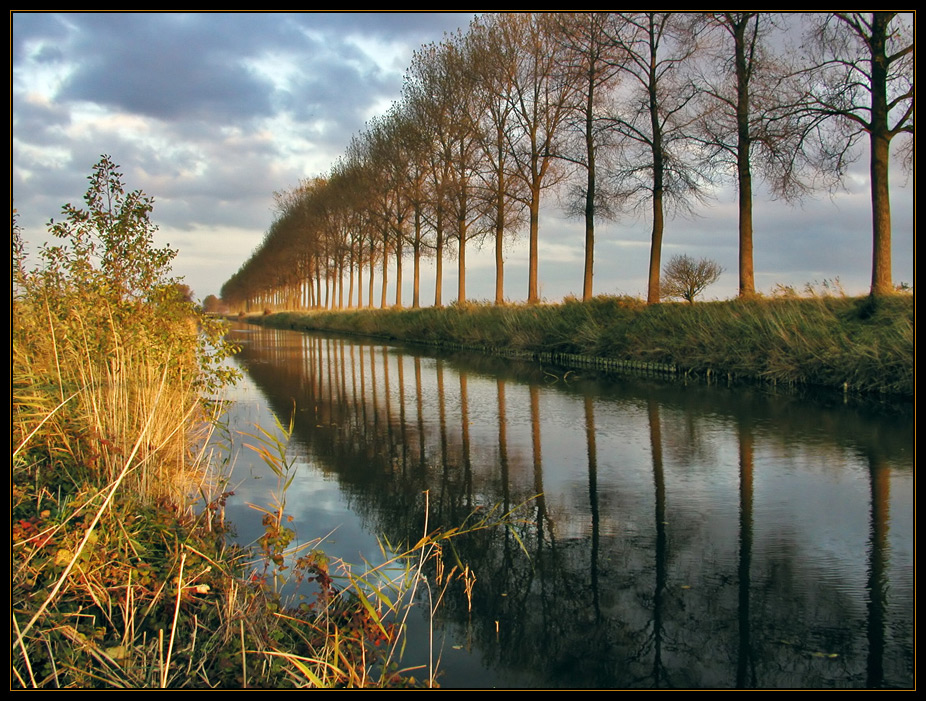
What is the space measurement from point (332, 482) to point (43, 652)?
4075 mm

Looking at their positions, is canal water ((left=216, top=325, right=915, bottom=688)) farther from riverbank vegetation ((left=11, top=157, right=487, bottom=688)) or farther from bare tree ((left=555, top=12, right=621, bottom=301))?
bare tree ((left=555, top=12, right=621, bottom=301))

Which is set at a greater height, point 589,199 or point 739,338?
point 589,199

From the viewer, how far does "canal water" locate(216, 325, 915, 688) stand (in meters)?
3.64

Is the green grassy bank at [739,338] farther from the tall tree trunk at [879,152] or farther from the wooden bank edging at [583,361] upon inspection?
the tall tree trunk at [879,152]

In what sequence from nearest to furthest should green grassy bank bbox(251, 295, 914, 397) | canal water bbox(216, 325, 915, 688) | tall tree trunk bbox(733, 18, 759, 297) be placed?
canal water bbox(216, 325, 915, 688)
green grassy bank bbox(251, 295, 914, 397)
tall tree trunk bbox(733, 18, 759, 297)

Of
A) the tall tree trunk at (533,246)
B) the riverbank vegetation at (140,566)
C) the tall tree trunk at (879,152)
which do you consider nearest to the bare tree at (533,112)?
the tall tree trunk at (533,246)

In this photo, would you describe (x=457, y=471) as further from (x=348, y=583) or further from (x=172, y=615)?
(x=172, y=615)

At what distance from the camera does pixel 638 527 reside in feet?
18.5

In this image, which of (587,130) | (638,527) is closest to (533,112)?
(587,130)

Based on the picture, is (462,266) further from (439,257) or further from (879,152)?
(879,152)

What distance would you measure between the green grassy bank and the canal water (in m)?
1.56

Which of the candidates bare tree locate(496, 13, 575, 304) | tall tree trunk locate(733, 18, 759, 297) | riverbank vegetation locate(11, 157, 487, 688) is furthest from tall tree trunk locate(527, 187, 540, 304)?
riverbank vegetation locate(11, 157, 487, 688)

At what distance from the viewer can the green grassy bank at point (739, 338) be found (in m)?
13.4

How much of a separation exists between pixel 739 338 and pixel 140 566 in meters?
15.1
